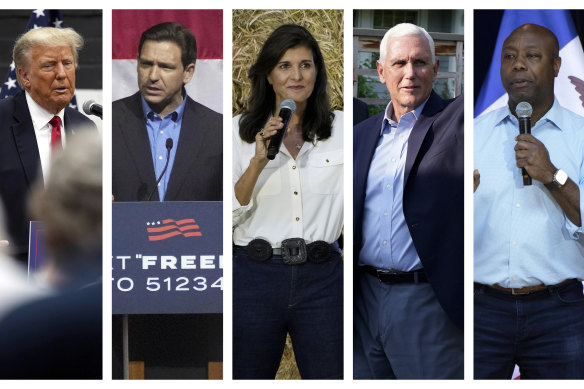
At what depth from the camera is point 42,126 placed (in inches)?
220

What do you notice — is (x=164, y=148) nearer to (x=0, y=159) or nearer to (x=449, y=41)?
(x=0, y=159)

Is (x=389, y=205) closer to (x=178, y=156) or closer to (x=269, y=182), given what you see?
(x=269, y=182)

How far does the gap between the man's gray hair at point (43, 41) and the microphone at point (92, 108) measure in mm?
269

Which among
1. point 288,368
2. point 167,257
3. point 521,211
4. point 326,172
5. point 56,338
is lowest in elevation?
point 288,368

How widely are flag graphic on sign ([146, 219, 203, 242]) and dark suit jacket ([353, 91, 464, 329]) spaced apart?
107 centimetres

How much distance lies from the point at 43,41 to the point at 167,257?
1661 mm

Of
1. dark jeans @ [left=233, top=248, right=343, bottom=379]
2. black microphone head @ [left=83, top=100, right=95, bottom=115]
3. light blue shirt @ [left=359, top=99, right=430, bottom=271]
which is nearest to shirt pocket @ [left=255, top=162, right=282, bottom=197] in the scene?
dark jeans @ [left=233, top=248, right=343, bottom=379]

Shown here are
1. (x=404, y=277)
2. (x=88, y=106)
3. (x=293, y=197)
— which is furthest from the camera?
(x=88, y=106)

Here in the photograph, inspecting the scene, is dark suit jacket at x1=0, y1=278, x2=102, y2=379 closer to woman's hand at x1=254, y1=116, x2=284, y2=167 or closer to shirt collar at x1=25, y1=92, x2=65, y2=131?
shirt collar at x1=25, y1=92, x2=65, y2=131

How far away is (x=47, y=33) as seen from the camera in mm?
5605

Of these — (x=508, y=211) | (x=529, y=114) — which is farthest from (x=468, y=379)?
(x=529, y=114)

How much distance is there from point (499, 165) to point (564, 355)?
131cm

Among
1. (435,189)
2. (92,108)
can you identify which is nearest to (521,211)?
(435,189)

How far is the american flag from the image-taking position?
5.58 m
